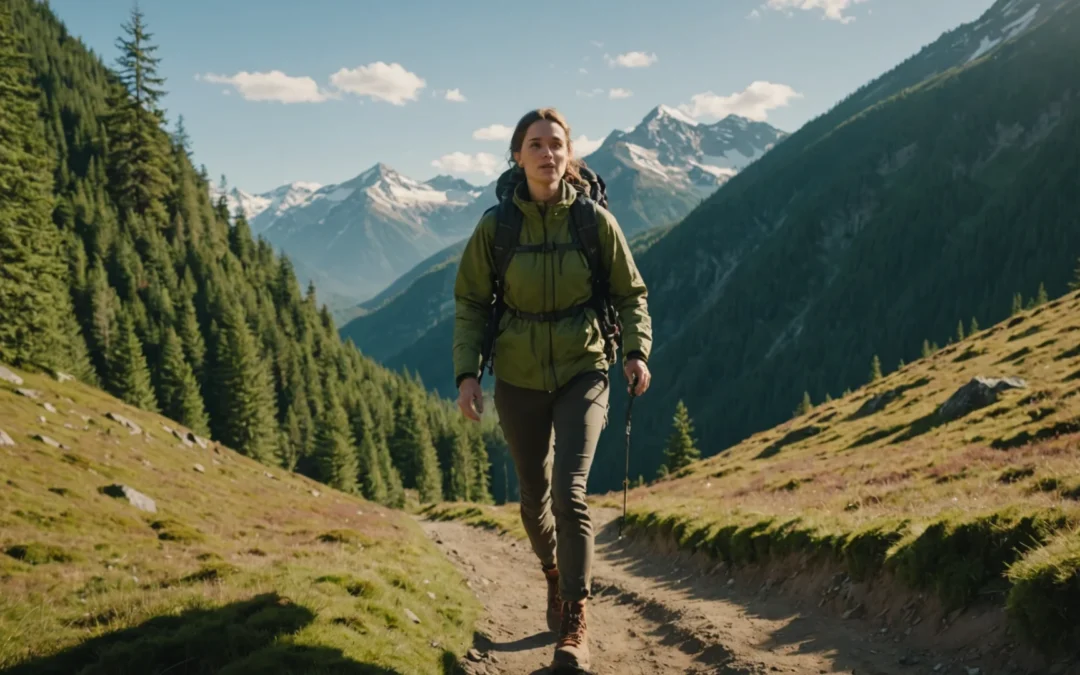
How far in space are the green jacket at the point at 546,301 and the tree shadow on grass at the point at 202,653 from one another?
2.69 meters

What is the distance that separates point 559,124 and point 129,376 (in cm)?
7557

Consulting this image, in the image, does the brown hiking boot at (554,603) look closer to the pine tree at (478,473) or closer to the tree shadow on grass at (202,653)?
the tree shadow on grass at (202,653)

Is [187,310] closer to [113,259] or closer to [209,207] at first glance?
[113,259]

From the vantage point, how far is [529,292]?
6.26 m

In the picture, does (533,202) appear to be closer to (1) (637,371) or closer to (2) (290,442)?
(1) (637,371)

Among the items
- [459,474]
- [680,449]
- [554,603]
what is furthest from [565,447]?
[459,474]

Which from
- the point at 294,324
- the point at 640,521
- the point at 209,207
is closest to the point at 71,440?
the point at 640,521

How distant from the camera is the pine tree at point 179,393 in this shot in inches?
2963

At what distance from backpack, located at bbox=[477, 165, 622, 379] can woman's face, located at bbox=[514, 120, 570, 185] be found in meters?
0.32

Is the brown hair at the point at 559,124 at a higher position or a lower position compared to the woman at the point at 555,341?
higher

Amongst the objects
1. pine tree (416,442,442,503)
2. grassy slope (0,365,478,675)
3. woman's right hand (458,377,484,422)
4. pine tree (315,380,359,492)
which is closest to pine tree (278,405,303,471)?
pine tree (315,380,359,492)

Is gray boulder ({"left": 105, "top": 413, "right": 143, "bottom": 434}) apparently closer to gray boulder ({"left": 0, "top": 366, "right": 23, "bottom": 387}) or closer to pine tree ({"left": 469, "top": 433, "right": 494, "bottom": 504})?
gray boulder ({"left": 0, "top": 366, "right": 23, "bottom": 387})

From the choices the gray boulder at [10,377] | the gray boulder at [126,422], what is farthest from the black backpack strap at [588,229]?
the gray boulder at [10,377]

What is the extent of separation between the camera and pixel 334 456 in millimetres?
86188
